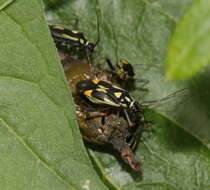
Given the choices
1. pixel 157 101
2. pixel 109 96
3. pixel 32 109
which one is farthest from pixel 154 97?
pixel 32 109

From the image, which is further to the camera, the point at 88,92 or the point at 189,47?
the point at 88,92

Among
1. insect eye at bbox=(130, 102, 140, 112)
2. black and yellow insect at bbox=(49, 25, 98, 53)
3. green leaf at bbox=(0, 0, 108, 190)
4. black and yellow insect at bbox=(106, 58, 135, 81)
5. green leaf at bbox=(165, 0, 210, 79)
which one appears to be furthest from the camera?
black and yellow insect at bbox=(49, 25, 98, 53)

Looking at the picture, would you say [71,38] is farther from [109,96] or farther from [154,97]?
[154,97]

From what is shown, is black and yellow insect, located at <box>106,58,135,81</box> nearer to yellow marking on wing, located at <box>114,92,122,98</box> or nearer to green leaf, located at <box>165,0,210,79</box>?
yellow marking on wing, located at <box>114,92,122,98</box>

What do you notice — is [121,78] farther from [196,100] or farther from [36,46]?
[36,46]

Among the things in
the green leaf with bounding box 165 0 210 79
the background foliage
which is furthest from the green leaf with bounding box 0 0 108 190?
the green leaf with bounding box 165 0 210 79

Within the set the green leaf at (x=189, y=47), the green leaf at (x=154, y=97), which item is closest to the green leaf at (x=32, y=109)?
the green leaf at (x=154, y=97)
